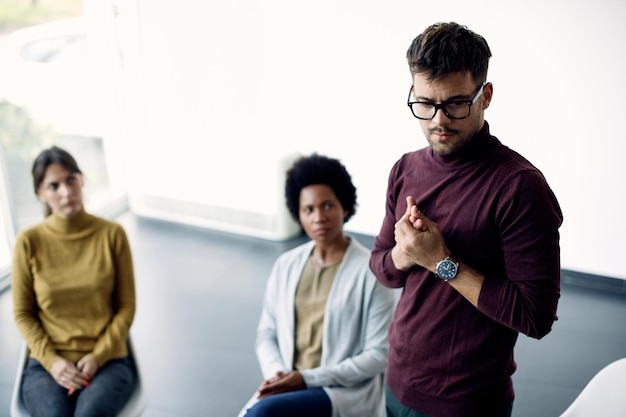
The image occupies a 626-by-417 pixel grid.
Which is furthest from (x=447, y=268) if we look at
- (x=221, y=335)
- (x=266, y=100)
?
(x=266, y=100)

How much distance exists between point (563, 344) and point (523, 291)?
7.75ft

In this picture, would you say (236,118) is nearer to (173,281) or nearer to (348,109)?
(348,109)

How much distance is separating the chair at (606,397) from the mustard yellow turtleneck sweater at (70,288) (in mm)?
1596

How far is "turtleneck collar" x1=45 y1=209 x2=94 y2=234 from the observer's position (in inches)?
94.0

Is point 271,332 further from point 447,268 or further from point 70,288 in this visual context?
point 447,268

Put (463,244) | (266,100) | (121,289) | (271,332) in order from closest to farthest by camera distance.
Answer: (463,244) < (271,332) < (121,289) < (266,100)

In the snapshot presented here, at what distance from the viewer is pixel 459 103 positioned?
130 centimetres

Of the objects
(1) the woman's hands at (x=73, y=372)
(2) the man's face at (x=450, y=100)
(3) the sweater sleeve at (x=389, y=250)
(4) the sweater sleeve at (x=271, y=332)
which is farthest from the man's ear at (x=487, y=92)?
(1) the woman's hands at (x=73, y=372)

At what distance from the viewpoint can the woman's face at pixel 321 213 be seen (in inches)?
88.2

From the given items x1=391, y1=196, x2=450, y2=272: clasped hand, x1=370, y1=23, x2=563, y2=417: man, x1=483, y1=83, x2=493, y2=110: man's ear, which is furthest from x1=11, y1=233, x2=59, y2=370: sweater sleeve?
x1=483, y1=83, x2=493, y2=110: man's ear

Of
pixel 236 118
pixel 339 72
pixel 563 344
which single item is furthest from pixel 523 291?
pixel 236 118

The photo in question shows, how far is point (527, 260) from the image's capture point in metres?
1.29

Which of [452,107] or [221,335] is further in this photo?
[221,335]

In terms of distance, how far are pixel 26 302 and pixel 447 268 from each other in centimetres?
173
